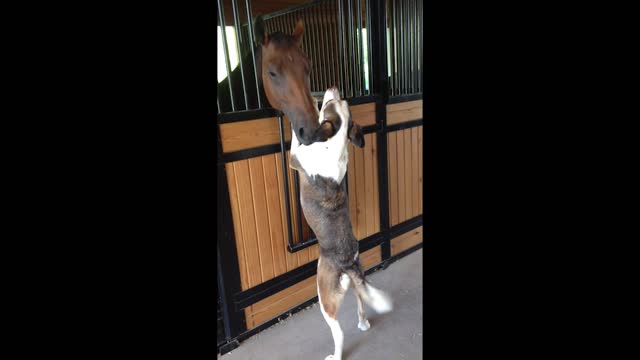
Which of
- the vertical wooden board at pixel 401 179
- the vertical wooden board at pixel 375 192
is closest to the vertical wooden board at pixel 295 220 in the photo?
the vertical wooden board at pixel 375 192

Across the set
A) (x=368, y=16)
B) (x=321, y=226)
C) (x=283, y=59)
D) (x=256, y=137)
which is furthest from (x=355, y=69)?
(x=321, y=226)

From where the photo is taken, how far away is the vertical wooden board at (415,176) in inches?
111

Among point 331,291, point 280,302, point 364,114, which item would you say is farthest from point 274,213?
point 364,114

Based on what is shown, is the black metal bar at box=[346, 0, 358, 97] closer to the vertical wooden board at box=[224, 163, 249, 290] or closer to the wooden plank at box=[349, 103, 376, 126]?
the wooden plank at box=[349, 103, 376, 126]

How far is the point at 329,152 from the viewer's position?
1.47 m

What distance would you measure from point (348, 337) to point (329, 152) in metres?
1.09

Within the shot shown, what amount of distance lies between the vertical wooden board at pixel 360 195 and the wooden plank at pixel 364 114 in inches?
6.8

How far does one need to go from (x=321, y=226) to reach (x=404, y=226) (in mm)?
1404

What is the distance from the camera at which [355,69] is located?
2326 millimetres

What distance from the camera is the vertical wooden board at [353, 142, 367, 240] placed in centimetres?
245

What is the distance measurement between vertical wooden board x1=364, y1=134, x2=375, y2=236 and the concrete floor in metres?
0.49

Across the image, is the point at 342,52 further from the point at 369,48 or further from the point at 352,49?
the point at 369,48

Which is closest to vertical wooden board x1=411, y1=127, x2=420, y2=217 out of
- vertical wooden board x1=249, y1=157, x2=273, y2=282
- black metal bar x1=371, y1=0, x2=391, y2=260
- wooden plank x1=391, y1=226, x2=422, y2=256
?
wooden plank x1=391, y1=226, x2=422, y2=256

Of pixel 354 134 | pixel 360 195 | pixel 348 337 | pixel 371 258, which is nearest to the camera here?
pixel 354 134
